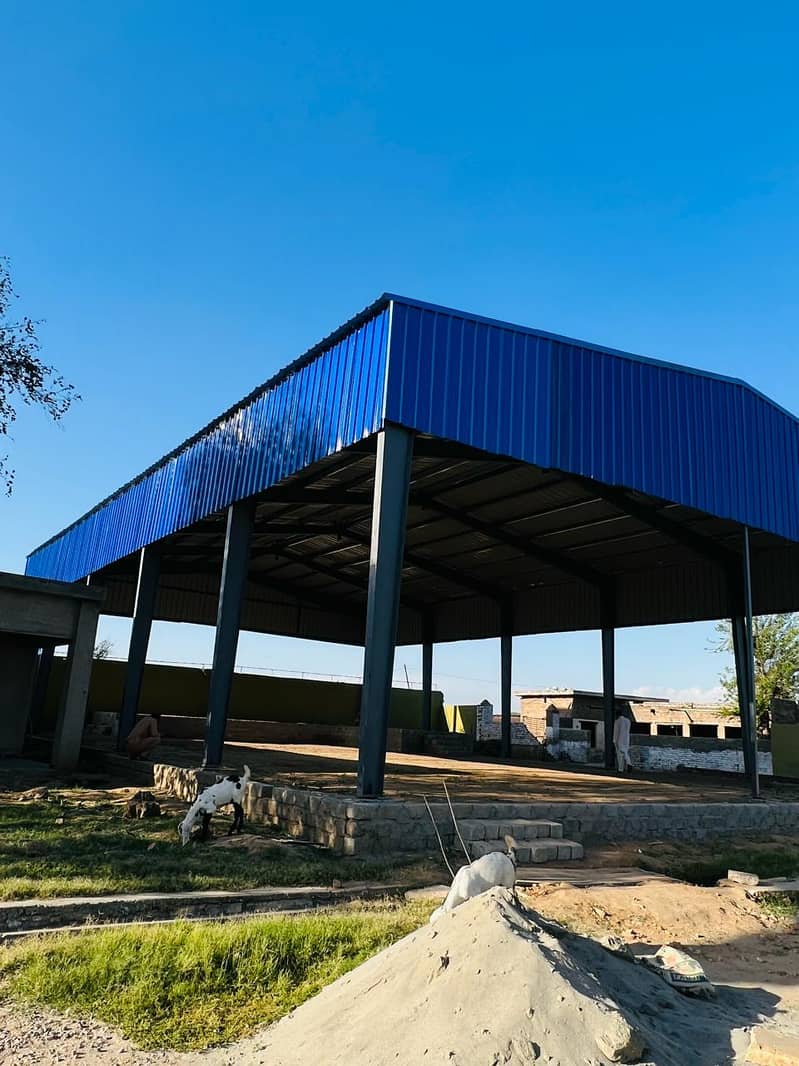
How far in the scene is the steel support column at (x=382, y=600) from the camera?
10.7m

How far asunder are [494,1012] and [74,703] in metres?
17.2

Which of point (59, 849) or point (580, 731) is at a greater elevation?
point (580, 731)

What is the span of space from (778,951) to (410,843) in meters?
4.46

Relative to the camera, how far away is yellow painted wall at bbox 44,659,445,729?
1168 inches

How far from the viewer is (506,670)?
28234mm

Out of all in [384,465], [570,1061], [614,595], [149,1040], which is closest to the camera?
[570,1061]

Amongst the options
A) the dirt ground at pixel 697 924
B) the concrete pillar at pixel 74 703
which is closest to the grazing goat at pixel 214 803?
the dirt ground at pixel 697 924

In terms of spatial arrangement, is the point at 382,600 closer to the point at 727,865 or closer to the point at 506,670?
the point at 727,865

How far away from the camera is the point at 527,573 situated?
86.4ft

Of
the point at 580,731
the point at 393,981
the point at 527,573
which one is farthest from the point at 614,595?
the point at 393,981

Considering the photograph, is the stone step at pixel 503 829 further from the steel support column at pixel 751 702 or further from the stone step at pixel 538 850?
the steel support column at pixel 751 702

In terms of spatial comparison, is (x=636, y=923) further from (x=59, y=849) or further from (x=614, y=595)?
(x=614, y=595)

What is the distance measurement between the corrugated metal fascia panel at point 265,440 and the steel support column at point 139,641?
883 millimetres

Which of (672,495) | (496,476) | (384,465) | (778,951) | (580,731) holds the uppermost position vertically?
(496,476)
